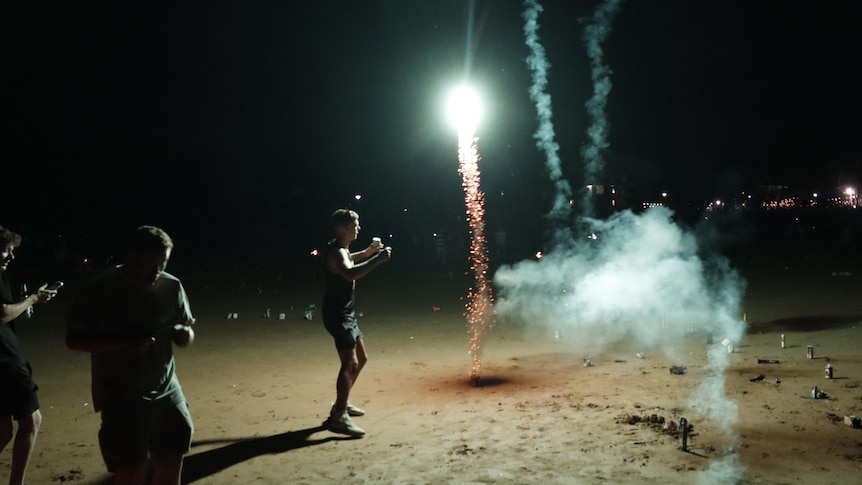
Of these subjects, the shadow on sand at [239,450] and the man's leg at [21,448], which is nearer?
the man's leg at [21,448]

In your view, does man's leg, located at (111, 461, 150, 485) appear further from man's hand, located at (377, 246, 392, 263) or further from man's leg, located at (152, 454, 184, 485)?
man's hand, located at (377, 246, 392, 263)

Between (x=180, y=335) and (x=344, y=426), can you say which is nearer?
(x=180, y=335)

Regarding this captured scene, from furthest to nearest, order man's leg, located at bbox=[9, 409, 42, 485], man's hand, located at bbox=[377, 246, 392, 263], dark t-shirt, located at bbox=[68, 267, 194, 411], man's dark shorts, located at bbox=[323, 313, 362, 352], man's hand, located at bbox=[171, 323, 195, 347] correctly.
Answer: man's hand, located at bbox=[377, 246, 392, 263], man's dark shorts, located at bbox=[323, 313, 362, 352], man's leg, located at bbox=[9, 409, 42, 485], man's hand, located at bbox=[171, 323, 195, 347], dark t-shirt, located at bbox=[68, 267, 194, 411]

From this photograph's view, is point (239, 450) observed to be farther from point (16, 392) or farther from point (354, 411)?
point (16, 392)

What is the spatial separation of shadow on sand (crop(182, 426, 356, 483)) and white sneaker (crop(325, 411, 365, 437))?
2.4 inches

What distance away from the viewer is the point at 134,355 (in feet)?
12.0

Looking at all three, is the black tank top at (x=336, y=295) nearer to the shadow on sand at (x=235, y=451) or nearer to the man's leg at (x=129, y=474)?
the shadow on sand at (x=235, y=451)

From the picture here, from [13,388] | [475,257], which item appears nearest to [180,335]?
[13,388]

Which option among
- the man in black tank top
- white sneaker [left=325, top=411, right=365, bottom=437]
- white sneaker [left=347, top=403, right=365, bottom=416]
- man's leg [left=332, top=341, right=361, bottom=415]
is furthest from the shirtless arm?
white sneaker [left=347, top=403, right=365, bottom=416]

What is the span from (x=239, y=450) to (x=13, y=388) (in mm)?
2052

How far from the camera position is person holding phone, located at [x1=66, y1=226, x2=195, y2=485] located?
11.8 ft

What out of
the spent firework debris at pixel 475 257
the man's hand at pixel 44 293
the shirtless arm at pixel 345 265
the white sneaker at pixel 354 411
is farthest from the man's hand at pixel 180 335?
the spent firework debris at pixel 475 257

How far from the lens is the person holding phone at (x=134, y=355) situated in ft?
11.8

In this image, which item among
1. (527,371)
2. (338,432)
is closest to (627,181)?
(527,371)
